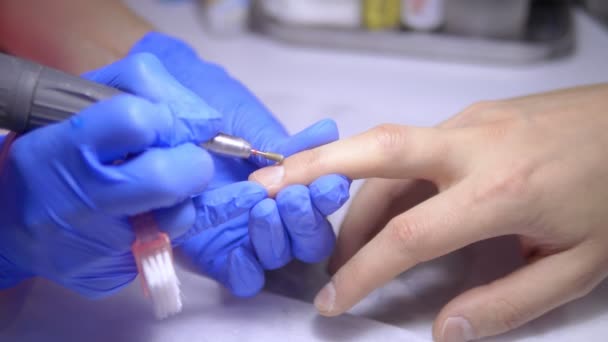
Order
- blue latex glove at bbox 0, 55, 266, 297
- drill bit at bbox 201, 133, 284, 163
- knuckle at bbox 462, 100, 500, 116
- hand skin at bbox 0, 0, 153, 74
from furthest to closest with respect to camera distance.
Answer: hand skin at bbox 0, 0, 153, 74
knuckle at bbox 462, 100, 500, 116
drill bit at bbox 201, 133, 284, 163
blue latex glove at bbox 0, 55, 266, 297

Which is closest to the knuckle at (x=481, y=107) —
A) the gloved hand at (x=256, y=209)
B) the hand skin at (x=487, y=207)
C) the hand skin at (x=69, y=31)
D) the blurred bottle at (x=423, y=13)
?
the hand skin at (x=487, y=207)

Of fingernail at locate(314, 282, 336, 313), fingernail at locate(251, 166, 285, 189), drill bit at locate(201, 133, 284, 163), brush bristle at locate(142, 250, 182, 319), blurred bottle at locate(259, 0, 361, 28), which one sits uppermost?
blurred bottle at locate(259, 0, 361, 28)

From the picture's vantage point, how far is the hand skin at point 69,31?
3.01 feet

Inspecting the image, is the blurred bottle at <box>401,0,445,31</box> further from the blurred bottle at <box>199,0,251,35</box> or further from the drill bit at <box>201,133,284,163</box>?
the drill bit at <box>201,133,284,163</box>

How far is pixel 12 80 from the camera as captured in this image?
1.63 feet

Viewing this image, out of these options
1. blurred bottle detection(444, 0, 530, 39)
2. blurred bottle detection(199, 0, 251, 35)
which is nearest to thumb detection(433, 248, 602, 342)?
blurred bottle detection(444, 0, 530, 39)

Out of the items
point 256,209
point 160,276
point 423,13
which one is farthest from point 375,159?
point 423,13

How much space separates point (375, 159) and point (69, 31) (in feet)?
2.01

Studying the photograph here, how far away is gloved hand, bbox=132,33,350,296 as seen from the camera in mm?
571

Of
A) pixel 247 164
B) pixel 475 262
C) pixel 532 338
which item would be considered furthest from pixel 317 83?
pixel 532 338

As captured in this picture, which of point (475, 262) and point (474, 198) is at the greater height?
point (474, 198)

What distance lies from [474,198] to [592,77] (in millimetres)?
602

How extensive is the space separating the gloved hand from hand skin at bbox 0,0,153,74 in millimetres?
169

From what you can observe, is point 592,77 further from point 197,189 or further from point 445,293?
point 197,189
